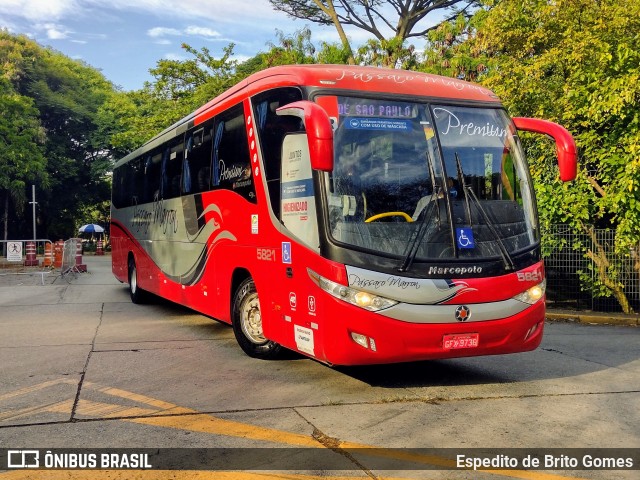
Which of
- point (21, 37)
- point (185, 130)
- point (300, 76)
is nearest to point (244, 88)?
point (300, 76)

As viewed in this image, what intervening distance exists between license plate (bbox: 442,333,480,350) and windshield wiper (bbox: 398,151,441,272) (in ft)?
2.60

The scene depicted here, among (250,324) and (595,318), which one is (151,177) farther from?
(595,318)

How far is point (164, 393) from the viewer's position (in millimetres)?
6512

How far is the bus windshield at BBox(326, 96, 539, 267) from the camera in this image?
20.7 ft

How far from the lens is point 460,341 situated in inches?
251

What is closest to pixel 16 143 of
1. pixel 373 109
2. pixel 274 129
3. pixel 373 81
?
pixel 274 129

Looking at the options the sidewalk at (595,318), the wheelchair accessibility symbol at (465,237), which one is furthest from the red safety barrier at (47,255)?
the wheelchair accessibility symbol at (465,237)

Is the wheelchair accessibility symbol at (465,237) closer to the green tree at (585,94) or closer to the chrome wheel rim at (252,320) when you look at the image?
the chrome wheel rim at (252,320)

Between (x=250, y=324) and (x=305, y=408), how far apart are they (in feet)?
8.10

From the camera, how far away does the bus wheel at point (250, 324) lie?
8.12 metres

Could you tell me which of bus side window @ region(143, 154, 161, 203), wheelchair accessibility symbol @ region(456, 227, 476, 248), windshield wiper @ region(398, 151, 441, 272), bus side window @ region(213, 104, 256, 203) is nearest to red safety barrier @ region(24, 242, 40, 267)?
bus side window @ region(143, 154, 161, 203)

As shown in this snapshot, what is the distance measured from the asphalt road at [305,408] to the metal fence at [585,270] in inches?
168

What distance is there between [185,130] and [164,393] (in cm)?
567

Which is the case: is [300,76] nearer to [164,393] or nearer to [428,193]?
[428,193]
